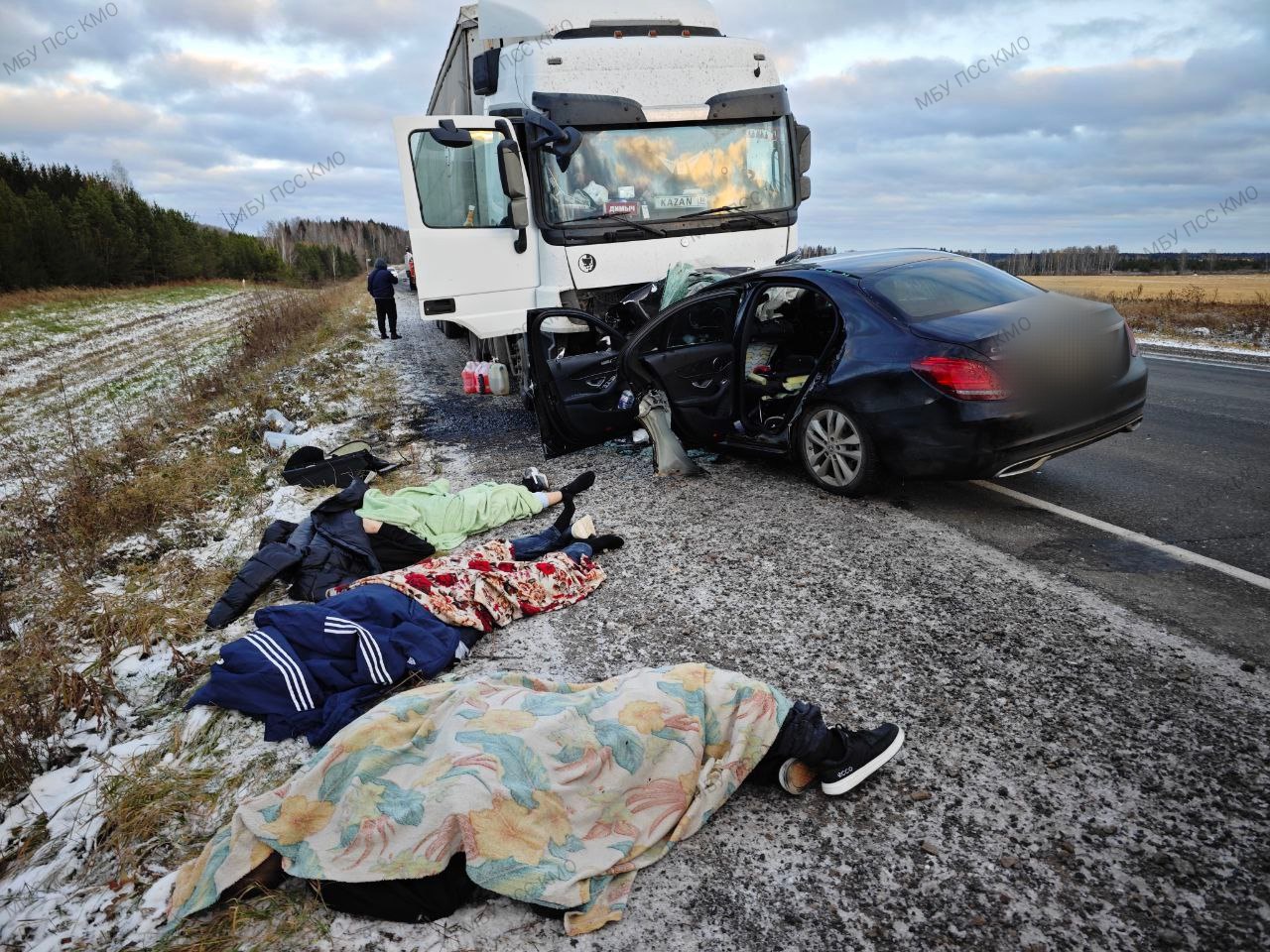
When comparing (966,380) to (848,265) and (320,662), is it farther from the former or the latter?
(320,662)

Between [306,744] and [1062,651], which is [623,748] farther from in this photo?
[1062,651]

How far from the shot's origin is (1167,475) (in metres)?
5.18

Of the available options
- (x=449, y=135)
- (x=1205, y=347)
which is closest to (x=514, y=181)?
(x=449, y=135)

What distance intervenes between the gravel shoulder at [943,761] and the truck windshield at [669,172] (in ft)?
13.5

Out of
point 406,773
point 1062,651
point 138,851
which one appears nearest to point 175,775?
point 138,851

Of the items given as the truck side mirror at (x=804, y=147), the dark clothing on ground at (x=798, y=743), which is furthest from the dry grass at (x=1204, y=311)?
the dark clothing on ground at (x=798, y=743)

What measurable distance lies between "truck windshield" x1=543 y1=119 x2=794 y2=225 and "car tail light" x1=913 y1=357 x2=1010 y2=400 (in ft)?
12.8

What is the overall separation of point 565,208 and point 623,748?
599cm

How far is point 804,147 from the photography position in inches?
305

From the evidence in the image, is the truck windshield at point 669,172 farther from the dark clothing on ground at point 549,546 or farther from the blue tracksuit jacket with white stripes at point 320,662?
the blue tracksuit jacket with white stripes at point 320,662

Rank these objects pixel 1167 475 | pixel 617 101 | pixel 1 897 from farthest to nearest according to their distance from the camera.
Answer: pixel 617 101
pixel 1167 475
pixel 1 897

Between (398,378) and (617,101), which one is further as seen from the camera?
(398,378)

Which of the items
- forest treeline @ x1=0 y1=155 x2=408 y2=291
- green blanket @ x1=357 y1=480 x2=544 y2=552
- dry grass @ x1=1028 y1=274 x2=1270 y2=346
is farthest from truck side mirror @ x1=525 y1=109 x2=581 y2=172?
forest treeline @ x1=0 y1=155 x2=408 y2=291

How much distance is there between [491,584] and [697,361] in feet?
8.68
